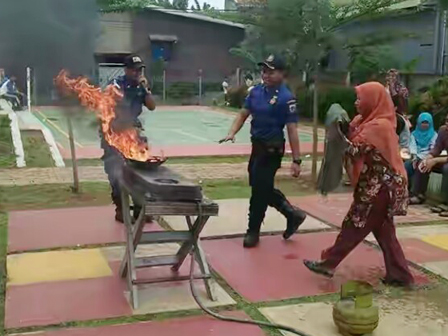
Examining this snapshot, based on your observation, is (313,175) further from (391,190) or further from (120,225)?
(391,190)

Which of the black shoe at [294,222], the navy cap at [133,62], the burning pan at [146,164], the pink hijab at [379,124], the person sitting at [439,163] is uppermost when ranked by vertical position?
the navy cap at [133,62]

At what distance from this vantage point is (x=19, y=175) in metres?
8.84

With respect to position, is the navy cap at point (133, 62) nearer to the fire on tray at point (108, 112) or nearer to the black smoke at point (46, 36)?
the fire on tray at point (108, 112)

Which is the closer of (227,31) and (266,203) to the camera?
(266,203)

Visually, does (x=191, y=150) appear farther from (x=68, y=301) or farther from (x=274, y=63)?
(x=68, y=301)

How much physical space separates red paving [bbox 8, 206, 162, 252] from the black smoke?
1.61 m

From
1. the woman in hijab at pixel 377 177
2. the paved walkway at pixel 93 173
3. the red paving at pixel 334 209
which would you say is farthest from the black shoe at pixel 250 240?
the paved walkway at pixel 93 173

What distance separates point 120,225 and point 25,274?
155 centimetres

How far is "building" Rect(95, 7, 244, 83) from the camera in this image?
4.20m

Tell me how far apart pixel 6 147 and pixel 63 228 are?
6309 millimetres

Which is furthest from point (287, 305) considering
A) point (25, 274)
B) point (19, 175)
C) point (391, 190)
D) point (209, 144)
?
point (209, 144)

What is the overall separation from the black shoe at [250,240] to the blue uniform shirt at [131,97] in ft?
4.49

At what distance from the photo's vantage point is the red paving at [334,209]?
21.0ft

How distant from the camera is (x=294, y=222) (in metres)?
5.40
